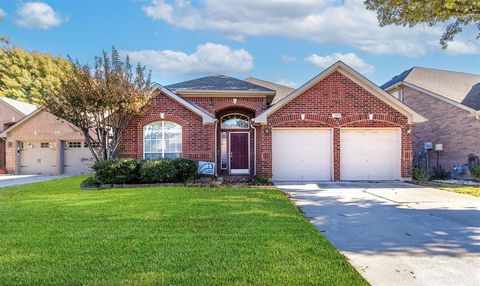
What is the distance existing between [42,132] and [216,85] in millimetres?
13175

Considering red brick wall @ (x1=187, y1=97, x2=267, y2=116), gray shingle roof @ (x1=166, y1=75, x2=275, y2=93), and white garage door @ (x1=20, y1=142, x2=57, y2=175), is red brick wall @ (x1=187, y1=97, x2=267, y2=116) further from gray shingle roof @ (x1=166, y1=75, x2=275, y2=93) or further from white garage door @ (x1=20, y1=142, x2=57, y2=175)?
white garage door @ (x1=20, y1=142, x2=57, y2=175)

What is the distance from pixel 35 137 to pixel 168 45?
35.6ft

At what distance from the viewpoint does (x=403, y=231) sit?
668cm

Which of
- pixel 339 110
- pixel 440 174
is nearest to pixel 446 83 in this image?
pixel 440 174

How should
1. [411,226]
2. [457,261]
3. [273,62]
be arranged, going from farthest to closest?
[273,62]
[411,226]
[457,261]

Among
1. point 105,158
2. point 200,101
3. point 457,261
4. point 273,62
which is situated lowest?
point 457,261

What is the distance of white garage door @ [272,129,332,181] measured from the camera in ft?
52.6

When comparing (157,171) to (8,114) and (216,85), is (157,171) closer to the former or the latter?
(216,85)

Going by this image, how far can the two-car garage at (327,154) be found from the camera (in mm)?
16031

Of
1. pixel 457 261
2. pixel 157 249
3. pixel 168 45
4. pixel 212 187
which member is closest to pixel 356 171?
pixel 212 187

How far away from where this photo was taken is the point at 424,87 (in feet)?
66.2

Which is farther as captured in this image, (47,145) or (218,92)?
(47,145)

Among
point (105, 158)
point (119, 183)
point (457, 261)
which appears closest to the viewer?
point (457, 261)

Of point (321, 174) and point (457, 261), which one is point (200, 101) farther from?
point (457, 261)
